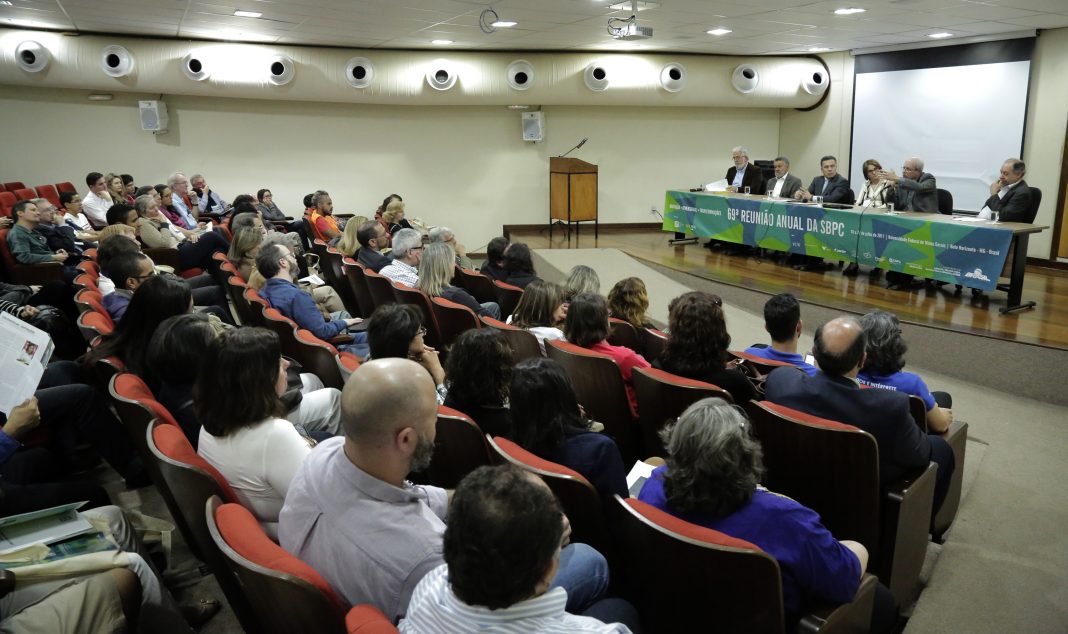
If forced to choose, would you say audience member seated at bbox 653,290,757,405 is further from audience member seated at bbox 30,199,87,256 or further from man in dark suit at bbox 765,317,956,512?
audience member seated at bbox 30,199,87,256

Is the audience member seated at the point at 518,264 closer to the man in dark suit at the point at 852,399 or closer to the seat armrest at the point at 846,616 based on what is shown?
the man in dark suit at the point at 852,399

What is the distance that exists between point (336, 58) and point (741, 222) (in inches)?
223

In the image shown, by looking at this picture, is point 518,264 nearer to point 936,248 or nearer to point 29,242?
point 936,248

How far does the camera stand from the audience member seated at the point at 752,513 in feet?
5.46

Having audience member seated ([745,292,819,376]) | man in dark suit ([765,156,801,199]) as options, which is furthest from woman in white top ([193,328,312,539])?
man in dark suit ([765,156,801,199])

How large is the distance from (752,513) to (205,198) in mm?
9202

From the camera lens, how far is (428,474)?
8.18ft

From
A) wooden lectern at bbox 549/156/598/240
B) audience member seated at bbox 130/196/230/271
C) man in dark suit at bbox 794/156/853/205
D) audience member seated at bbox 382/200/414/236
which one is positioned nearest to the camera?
audience member seated at bbox 130/196/230/271

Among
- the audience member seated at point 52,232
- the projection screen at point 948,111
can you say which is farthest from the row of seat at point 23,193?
the projection screen at point 948,111

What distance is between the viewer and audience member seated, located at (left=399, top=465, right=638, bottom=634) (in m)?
1.18

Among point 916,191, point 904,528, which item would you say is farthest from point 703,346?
point 916,191

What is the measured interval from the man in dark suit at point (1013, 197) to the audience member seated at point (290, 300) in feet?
18.0

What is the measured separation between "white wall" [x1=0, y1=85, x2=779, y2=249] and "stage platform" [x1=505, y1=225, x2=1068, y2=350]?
7.67 feet

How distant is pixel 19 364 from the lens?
2.52 meters
